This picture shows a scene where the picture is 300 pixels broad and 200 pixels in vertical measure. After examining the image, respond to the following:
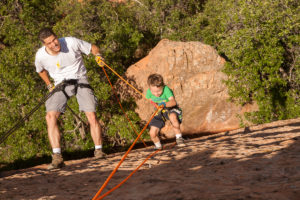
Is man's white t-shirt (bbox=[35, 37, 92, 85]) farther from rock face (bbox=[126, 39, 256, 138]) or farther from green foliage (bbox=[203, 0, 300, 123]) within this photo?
green foliage (bbox=[203, 0, 300, 123])

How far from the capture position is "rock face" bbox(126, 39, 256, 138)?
10461 mm

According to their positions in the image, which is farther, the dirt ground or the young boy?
the young boy

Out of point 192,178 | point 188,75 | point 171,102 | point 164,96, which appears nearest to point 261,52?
point 188,75

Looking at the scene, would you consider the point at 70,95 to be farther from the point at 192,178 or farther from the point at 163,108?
the point at 192,178

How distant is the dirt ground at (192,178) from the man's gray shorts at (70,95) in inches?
43.0

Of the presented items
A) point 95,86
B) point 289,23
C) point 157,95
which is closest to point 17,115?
point 95,86

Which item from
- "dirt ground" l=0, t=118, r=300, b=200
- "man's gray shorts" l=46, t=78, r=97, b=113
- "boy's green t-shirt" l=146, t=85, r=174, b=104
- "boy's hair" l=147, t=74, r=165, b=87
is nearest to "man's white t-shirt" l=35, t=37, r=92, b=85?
"man's gray shorts" l=46, t=78, r=97, b=113

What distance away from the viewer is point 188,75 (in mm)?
10531

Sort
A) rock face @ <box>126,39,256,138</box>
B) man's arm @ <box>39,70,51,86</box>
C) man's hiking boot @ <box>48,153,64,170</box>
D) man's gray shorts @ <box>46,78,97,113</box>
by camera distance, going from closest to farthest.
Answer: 1. man's hiking boot @ <box>48,153,64,170</box>
2. man's gray shorts @ <box>46,78,97,113</box>
3. man's arm @ <box>39,70,51,86</box>
4. rock face @ <box>126,39,256,138</box>

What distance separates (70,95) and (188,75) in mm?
6338

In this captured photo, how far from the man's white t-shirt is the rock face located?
545 cm

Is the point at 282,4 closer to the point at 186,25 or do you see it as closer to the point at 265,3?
the point at 265,3

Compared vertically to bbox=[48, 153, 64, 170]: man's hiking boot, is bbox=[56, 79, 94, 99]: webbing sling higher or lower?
higher

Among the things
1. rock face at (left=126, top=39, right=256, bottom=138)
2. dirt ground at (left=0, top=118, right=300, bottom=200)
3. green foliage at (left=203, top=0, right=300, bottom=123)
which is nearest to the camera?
dirt ground at (left=0, top=118, right=300, bottom=200)
